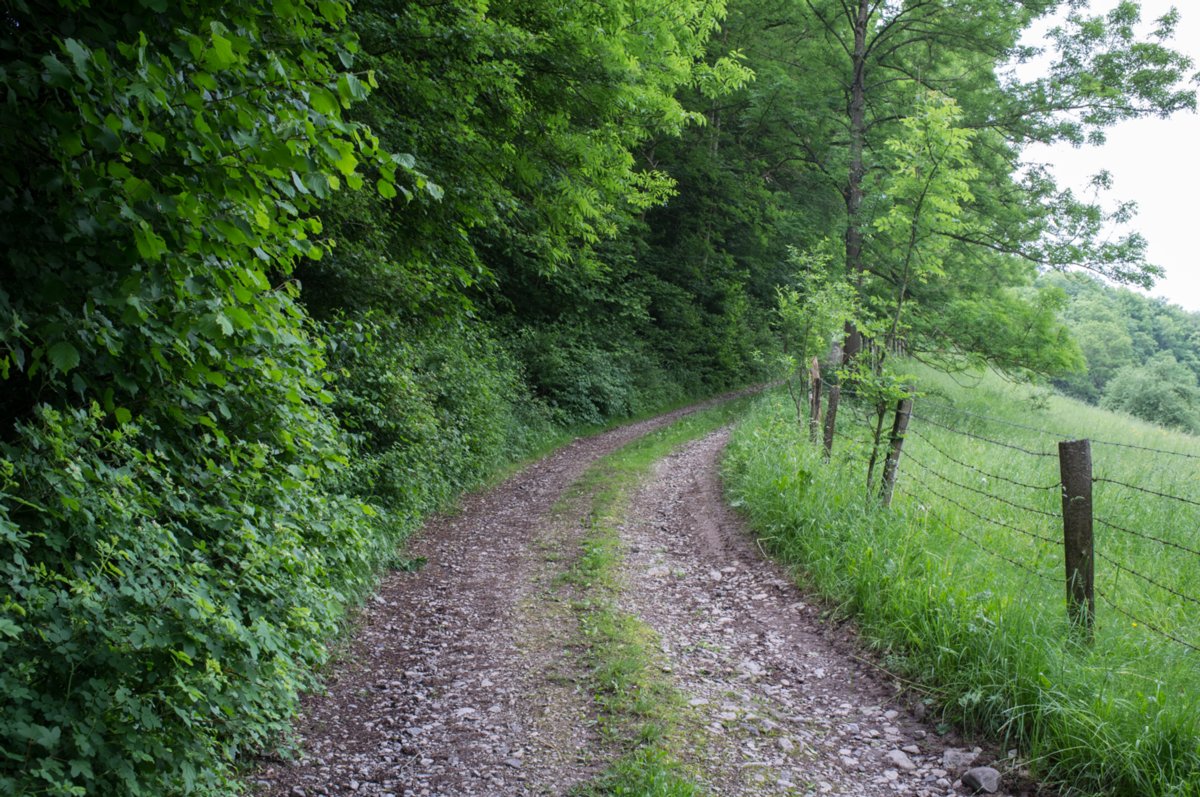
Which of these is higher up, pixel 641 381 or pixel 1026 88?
pixel 1026 88

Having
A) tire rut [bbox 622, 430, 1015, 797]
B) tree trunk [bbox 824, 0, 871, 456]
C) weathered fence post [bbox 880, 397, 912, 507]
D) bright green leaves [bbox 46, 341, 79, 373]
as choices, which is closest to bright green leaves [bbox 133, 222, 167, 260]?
bright green leaves [bbox 46, 341, 79, 373]

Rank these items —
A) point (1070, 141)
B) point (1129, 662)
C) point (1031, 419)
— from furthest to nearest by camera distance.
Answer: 1. point (1031, 419)
2. point (1070, 141)
3. point (1129, 662)

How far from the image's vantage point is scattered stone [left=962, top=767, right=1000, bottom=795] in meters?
3.96

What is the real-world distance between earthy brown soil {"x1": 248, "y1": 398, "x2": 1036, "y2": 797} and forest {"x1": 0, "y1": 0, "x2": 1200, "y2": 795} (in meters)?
0.45

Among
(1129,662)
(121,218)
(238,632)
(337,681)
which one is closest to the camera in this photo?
(121,218)

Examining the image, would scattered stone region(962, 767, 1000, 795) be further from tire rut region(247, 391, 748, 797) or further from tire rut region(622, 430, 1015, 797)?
tire rut region(247, 391, 748, 797)

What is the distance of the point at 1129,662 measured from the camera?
4.35 m

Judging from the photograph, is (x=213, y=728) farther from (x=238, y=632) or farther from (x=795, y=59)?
(x=795, y=59)

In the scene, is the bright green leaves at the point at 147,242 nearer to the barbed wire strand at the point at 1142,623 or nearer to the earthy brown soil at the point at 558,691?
the earthy brown soil at the point at 558,691

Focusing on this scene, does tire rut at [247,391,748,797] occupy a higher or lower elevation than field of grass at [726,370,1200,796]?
lower

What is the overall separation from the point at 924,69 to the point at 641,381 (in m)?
11.5

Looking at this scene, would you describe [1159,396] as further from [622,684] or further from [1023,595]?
[622,684]

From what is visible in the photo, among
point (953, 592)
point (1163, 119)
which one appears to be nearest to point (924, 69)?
point (1163, 119)

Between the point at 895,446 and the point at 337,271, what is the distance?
6468 millimetres
